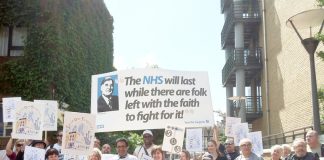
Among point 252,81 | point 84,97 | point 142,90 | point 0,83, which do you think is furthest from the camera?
point 252,81

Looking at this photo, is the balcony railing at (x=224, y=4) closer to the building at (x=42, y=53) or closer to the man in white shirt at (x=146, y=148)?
the building at (x=42, y=53)

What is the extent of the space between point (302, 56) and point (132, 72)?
11.8 meters

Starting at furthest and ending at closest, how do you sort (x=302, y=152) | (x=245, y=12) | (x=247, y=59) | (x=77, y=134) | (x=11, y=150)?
(x=245, y=12)
(x=247, y=59)
(x=11, y=150)
(x=77, y=134)
(x=302, y=152)

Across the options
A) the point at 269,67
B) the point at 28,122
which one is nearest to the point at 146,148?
the point at 28,122

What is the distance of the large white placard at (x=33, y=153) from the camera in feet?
26.2

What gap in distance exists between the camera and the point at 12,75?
738 inches

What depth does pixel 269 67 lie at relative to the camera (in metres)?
24.4

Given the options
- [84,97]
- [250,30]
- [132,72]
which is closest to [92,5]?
[84,97]

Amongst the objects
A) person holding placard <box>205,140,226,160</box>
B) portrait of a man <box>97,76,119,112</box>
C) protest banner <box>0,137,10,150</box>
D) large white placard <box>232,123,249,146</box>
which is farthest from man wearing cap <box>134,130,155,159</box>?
protest banner <box>0,137,10,150</box>

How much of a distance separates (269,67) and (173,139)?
54.3 feet

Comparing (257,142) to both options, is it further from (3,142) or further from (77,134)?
(3,142)

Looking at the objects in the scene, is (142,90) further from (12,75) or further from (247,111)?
(247,111)

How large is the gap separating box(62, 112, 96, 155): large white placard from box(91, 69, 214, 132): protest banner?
0.92 metres

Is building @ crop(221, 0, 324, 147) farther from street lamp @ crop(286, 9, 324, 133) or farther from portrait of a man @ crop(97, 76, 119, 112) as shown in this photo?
portrait of a man @ crop(97, 76, 119, 112)
